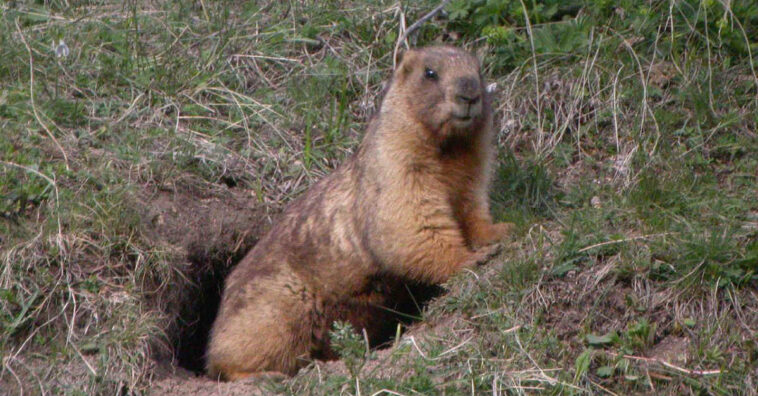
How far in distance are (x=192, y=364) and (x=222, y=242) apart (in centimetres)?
91

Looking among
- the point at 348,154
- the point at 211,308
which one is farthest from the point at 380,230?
the point at 211,308

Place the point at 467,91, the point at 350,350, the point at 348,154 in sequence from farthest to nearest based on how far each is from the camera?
the point at 348,154 → the point at 467,91 → the point at 350,350

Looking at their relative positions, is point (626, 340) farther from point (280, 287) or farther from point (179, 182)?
point (179, 182)

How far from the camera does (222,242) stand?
6.61 meters

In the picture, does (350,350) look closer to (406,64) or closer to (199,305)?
(406,64)

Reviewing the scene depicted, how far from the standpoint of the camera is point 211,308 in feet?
22.9

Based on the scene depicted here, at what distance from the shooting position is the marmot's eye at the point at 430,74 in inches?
215

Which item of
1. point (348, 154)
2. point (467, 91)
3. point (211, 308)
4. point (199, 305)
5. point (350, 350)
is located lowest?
point (211, 308)

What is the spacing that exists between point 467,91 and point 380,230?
919mm

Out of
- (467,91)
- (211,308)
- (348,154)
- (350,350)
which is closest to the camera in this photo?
(350,350)

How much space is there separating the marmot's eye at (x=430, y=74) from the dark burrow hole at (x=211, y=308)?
1.19m

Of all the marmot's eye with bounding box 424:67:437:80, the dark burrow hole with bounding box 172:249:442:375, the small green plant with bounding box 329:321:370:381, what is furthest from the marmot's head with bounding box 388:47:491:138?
the small green plant with bounding box 329:321:370:381

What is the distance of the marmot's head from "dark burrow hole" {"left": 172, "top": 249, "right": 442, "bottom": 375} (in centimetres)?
94

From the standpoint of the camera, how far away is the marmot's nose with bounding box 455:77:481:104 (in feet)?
17.3
